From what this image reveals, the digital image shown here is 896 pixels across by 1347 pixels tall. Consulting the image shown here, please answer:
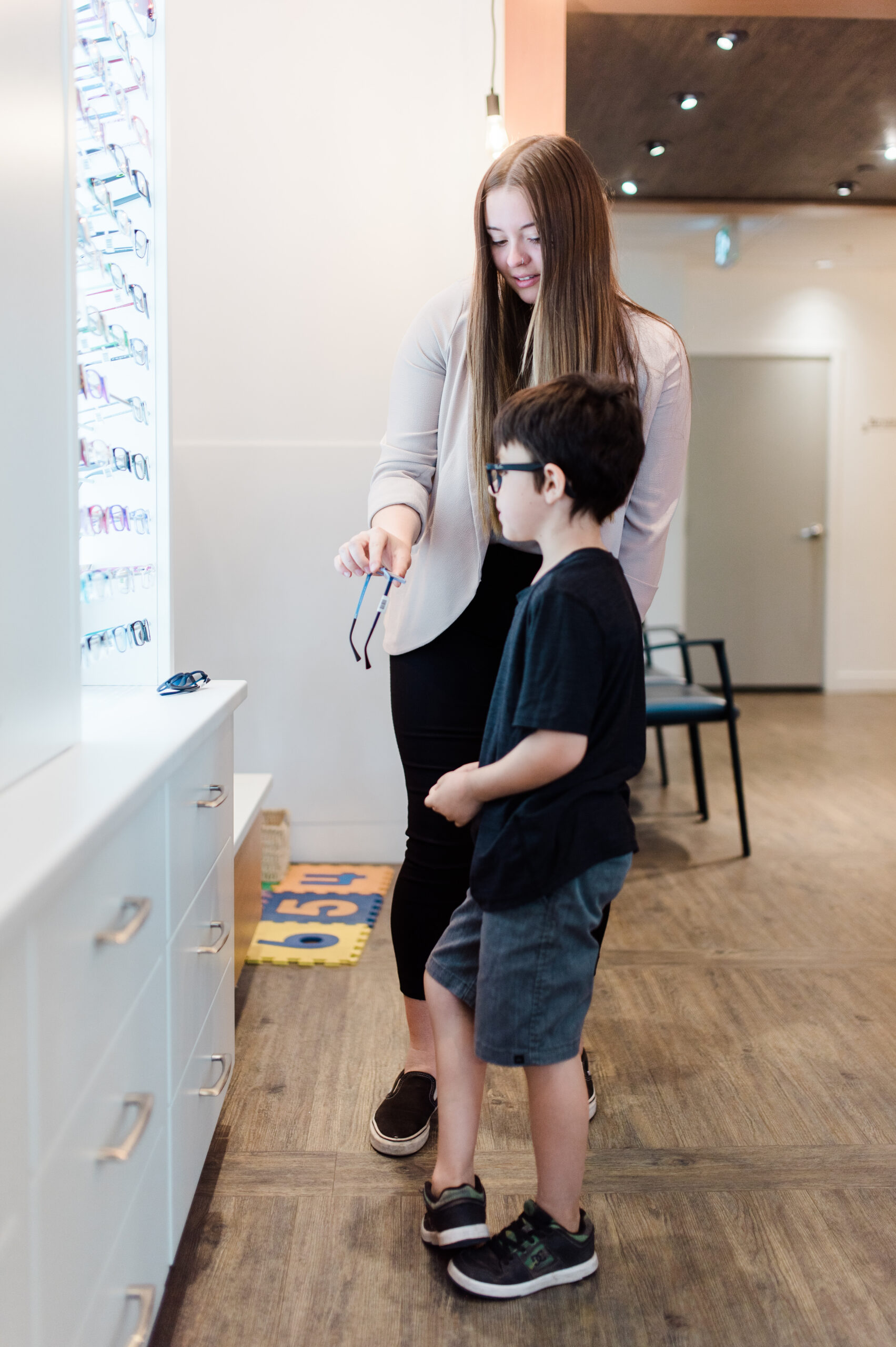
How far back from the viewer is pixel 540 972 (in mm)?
1189

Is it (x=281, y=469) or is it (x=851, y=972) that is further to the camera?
(x=281, y=469)

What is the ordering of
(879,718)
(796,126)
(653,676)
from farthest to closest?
(879,718), (796,126), (653,676)

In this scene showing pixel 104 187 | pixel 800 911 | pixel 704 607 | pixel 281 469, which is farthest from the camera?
pixel 704 607

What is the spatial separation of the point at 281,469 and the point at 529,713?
2.02m

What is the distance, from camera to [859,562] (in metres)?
6.76

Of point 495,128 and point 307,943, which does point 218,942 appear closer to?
point 307,943

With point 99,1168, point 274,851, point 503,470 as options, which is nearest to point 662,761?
point 274,851

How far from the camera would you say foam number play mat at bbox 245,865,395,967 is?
236cm

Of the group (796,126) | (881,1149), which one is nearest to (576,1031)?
(881,1149)

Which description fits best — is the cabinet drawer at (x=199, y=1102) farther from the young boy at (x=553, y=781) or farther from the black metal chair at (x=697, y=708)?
the black metal chair at (x=697, y=708)

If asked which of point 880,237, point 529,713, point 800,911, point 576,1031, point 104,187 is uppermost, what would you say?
point 880,237

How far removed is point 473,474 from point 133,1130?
87 centimetres

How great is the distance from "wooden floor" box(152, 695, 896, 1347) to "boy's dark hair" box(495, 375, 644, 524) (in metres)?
0.93

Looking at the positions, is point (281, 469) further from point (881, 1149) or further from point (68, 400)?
point (881, 1149)
